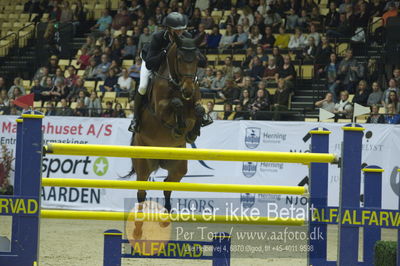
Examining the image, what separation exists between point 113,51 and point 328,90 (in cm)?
558

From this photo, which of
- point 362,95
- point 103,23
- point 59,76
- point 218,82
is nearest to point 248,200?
point 362,95

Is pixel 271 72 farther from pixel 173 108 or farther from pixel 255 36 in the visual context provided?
pixel 173 108

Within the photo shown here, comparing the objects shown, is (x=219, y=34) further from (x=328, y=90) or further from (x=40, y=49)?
(x=40, y=49)

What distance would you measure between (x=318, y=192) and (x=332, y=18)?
10640 mm

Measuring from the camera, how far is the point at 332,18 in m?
15.2

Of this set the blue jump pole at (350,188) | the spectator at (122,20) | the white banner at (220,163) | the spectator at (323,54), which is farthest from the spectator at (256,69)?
the blue jump pole at (350,188)

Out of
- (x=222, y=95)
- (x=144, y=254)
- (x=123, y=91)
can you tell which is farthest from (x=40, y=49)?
(x=144, y=254)

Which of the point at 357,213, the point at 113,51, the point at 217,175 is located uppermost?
the point at 113,51

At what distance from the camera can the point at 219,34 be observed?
15.9 m

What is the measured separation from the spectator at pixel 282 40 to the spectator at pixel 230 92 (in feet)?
5.98

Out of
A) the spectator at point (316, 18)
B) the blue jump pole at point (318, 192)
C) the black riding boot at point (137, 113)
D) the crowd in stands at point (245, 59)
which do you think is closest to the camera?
the blue jump pole at point (318, 192)

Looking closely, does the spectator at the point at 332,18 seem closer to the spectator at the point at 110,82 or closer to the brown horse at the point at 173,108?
the spectator at the point at 110,82

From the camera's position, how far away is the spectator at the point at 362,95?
41.6 feet

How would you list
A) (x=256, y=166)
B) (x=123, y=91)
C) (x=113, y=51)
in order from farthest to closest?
(x=113, y=51) → (x=123, y=91) → (x=256, y=166)
